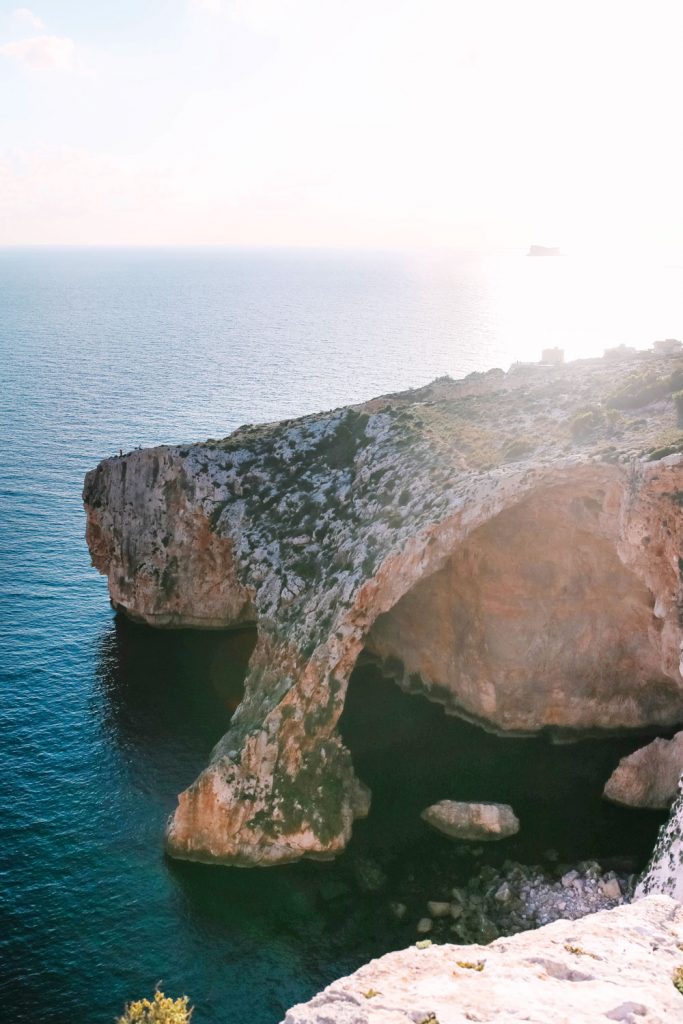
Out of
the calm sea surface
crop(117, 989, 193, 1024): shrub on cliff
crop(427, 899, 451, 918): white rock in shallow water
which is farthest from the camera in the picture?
crop(427, 899, 451, 918): white rock in shallow water

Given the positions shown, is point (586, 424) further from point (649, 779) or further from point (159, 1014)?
point (159, 1014)

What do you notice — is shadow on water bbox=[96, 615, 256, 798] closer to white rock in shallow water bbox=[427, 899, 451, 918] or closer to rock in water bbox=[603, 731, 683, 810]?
white rock in shallow water bbox=[427, 899, 451, 918]

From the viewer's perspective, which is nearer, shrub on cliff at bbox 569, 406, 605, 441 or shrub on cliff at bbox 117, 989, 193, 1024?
shrub on cliff at bbox 117, 989, 193, 1024

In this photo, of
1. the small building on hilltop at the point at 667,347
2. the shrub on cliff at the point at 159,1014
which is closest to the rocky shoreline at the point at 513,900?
the shrub on cliff at the point at 159,1014

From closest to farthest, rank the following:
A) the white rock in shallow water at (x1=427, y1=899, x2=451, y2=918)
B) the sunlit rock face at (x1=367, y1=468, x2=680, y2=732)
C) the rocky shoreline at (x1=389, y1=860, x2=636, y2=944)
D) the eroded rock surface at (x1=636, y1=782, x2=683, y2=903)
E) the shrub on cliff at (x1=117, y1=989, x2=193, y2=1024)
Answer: the shrub on cliff at (x1=117, y1=989, x2=193, y2=1024), the eroded rock surface at (x1=636, y1=782, x2=683, y2=903), the rocky shoreline at (x1=389, y1=860, x2=636, y2=944), the white rock in shallow water at (x1=427, y1=899, x2=451, y2=918), the sunlit rock face at (x1=367, y1=468, x2=680, y2=732)

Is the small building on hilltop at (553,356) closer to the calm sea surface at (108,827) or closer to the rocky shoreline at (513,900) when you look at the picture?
the calm sea surface at (108,827)

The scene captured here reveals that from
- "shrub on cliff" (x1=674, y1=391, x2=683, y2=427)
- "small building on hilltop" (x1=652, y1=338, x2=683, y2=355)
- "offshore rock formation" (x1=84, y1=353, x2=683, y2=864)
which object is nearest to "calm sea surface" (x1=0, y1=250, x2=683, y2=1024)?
"offshore rock formation" (x1=84, y1=353, x2=683, y2=864)

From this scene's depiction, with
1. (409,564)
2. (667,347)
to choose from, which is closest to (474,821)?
(409,564)

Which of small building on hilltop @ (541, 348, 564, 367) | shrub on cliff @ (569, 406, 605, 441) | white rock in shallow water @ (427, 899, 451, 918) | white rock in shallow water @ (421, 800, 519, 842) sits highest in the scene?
small building on hilltop @ (541, 348, 564, 367)
